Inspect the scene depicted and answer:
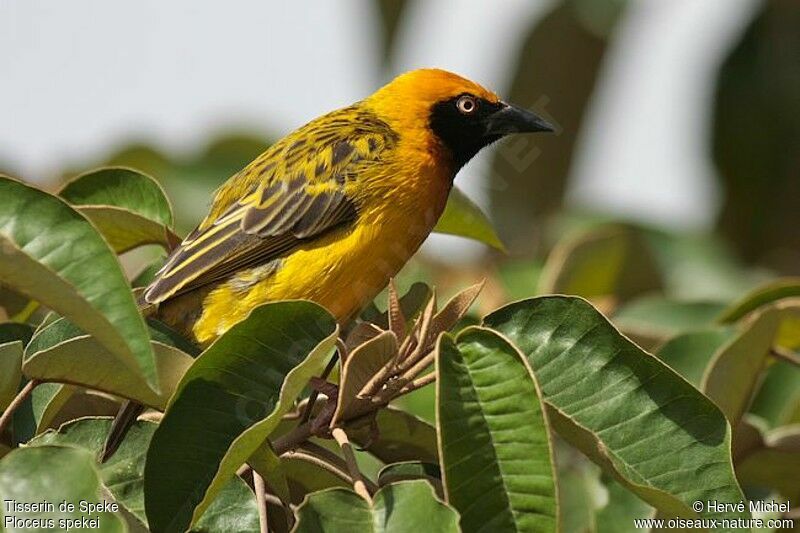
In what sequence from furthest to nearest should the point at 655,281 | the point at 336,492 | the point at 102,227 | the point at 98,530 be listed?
the point at 655,281, the point at 102,227, the point at 336,492, the point at 98,530

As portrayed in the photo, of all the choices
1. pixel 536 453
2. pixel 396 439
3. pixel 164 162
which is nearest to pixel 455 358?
pixel 536 453

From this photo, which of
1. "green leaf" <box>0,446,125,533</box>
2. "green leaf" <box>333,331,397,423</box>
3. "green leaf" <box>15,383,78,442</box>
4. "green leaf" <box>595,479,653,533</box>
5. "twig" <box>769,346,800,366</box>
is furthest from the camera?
"twig" <box>769,346,800,366</box>

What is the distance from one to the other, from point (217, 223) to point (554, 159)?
3099mm

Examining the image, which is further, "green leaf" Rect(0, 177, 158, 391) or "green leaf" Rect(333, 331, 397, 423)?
"green leaf" Rect(333, 331, 397, 423)

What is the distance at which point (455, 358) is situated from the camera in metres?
2.48

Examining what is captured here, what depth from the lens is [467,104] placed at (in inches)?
176

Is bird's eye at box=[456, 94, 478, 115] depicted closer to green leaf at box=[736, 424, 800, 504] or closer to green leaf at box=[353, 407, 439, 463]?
green leaf at box=[736, 424, 800, 504]

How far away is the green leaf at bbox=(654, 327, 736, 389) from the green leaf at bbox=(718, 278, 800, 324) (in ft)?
0.59

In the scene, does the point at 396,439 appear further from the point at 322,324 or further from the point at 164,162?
the point at 164,162

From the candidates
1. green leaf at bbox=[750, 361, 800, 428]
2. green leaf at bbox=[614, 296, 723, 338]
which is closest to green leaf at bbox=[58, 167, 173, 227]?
green leaf at bbox=[614, 296, 723, 338]

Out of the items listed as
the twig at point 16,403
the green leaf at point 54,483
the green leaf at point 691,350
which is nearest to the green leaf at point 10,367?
the twig at point 16,403

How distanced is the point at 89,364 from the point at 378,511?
65 cm

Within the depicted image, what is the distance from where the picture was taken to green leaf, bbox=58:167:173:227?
334cm

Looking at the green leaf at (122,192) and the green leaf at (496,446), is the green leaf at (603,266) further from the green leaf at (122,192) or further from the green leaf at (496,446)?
the green leaf at (496,446)
